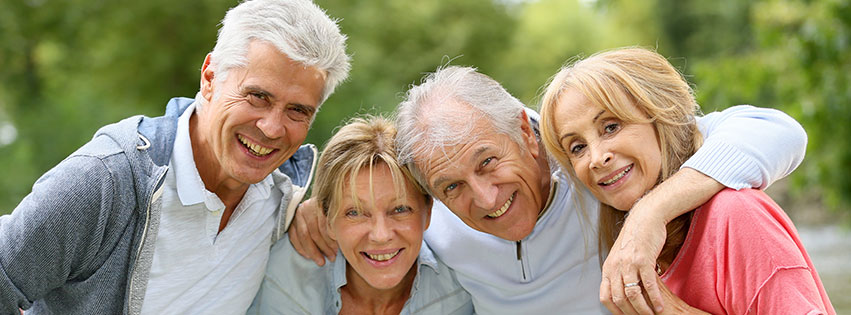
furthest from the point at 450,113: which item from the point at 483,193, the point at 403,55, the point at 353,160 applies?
the point at 403,55

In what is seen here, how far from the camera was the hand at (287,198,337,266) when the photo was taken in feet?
8.99

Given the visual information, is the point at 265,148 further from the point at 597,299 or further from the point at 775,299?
the point at 775,299

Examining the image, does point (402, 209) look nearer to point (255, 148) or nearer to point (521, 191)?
point (521, 191)

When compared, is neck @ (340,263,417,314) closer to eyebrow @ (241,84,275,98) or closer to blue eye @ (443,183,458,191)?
blue eye @ (443,183,458,191)

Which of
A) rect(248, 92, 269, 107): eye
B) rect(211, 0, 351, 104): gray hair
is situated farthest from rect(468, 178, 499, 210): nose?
rect(248, 92, 269, 107): eye

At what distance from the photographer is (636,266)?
200 centimetres

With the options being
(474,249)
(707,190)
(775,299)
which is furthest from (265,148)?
(775,299)

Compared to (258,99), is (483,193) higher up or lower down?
lower down

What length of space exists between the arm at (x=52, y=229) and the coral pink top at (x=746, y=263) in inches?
64.5

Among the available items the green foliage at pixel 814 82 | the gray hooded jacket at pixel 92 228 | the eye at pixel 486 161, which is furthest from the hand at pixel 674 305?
the green foliage at pixel 814 82

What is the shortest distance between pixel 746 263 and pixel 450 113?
39.2 inches

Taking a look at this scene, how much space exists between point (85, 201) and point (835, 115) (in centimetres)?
476

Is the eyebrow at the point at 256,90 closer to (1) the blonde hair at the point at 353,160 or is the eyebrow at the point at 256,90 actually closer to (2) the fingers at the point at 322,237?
(1) the blonde hair at the point at 353,160

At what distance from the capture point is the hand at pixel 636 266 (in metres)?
2.00
